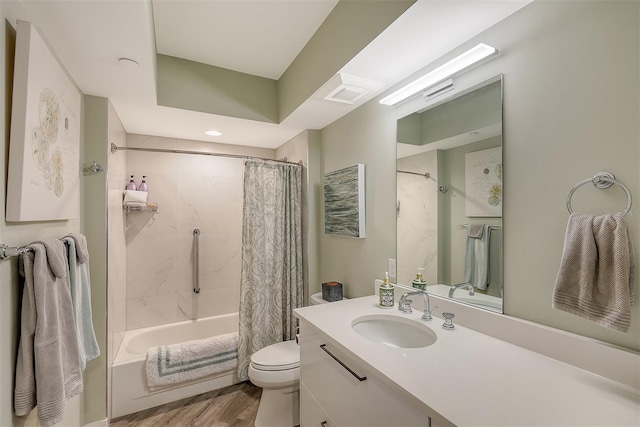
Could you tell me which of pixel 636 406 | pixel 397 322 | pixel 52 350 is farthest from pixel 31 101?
pixel 636 406

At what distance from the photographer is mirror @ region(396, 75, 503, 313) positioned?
1.25 metres

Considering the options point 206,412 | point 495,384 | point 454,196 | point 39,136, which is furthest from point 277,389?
point 39,136

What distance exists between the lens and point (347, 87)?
172 centimetres

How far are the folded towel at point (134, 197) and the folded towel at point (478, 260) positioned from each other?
2621 mm

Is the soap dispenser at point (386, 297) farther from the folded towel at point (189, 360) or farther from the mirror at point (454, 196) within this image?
the folded towel at point (189, 360)

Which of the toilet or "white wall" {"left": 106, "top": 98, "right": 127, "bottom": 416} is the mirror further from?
"white wall" {"left": 106, "top": 98, "right": 127, "bottom": 416}

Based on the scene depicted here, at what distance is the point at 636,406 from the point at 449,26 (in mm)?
1407

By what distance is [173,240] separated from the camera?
9.66 ft

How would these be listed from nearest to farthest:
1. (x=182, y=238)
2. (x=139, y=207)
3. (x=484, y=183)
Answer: (x=484, y=183), (x=139, y=207), (x=182, y=238)

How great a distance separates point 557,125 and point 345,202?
1358 mm

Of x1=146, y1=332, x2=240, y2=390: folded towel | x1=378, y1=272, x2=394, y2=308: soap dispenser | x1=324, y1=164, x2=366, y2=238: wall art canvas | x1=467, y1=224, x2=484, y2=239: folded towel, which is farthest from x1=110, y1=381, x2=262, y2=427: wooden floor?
x1=467, y1=224, x2=484, y2=239: folded towel

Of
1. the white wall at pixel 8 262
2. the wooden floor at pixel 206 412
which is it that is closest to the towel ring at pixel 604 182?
the white wall at pixel 8 262

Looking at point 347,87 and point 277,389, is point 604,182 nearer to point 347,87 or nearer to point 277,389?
point 347,87

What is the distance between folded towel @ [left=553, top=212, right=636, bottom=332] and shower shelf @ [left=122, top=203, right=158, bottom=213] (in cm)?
296
